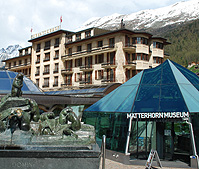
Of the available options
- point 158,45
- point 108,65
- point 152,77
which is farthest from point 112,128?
point 158,45

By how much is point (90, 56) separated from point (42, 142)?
154 feet

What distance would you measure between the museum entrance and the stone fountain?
26.5 ft

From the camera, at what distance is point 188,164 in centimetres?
1656

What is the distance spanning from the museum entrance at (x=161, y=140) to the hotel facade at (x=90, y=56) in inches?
1243

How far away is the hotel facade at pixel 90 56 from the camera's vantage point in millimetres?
50594

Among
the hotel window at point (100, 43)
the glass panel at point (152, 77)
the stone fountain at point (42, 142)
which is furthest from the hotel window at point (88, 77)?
the stone fountain at point (42, 142)

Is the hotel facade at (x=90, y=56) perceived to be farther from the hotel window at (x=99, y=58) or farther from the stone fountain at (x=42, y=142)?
the stone fountain at (x=42, y=142)

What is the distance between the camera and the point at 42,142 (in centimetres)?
929

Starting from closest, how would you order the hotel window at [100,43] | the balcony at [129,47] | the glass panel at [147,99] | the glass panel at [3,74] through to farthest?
1. the glass panel at [147,99]
2. the glass panel at [3,74]
3. the balcony at [129,47]
4. the hotel window at [100,43]

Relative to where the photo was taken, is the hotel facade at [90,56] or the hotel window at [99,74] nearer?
the hotel facade at [90,56]

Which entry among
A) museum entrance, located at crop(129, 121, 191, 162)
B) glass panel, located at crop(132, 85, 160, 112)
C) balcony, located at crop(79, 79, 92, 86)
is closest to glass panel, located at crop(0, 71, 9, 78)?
glass panel, located at crop(132, 85, 160, 112)

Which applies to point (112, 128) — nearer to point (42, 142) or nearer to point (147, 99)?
point (147, 99)

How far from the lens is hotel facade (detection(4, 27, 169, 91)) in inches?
1992

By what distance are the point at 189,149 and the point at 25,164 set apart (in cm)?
1248
